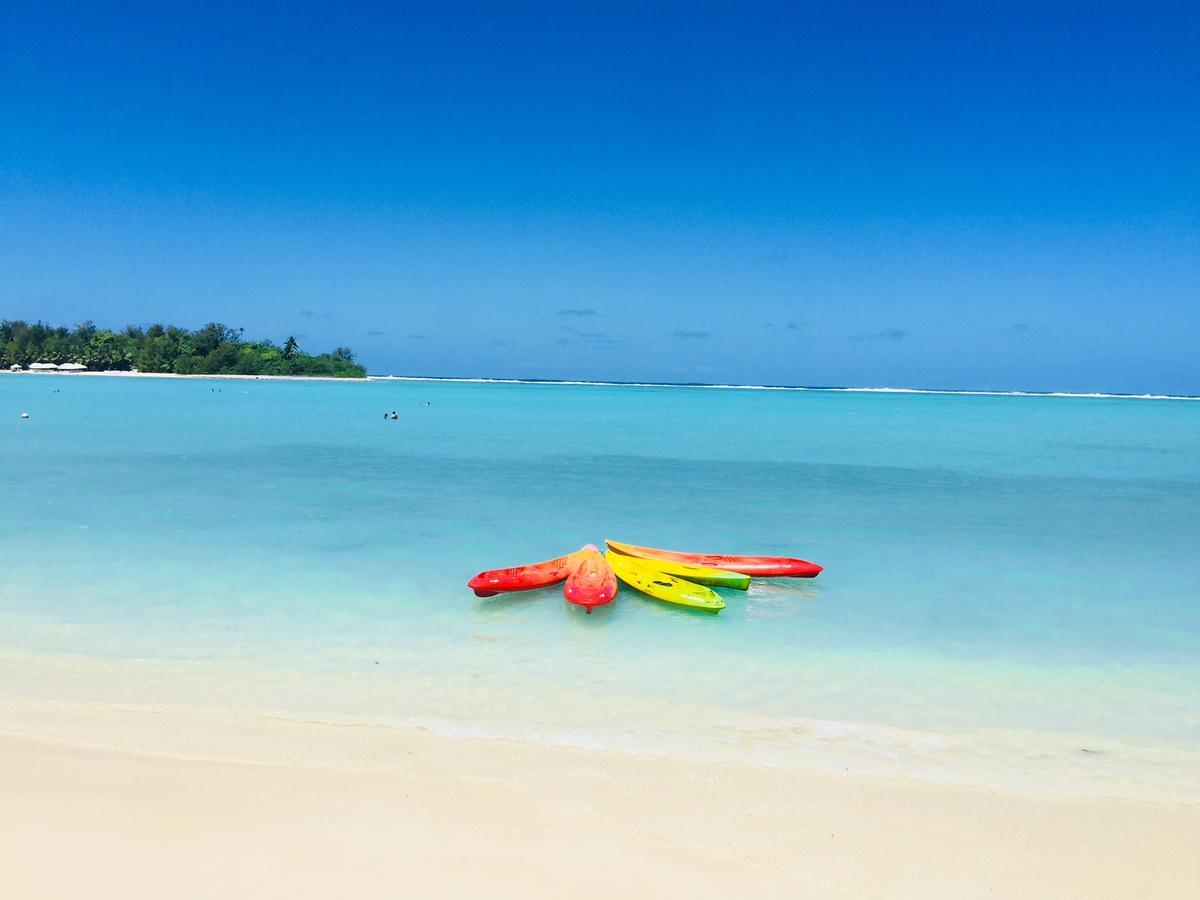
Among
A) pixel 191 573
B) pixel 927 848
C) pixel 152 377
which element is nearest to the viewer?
pixel 927 848

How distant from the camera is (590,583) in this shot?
6.97m

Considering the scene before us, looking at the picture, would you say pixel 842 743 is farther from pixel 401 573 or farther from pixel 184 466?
pixel 184 466

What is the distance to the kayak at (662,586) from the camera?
6.77 m

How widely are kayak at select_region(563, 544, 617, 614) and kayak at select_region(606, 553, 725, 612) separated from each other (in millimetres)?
171

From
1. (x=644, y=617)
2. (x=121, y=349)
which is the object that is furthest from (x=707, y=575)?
(x=121, y=349)

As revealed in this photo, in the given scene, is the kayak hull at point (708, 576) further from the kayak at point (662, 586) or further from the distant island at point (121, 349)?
the distant island at point (121, 349)

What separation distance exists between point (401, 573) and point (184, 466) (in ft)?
35.1

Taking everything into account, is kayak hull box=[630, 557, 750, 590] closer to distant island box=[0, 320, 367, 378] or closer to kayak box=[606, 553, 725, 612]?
kayak box=[606, 553, 725, 612]

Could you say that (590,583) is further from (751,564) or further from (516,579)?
(751,564)

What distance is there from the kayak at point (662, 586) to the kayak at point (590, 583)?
171mm

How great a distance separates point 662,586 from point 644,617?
466 mm

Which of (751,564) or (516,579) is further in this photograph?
(751,564)

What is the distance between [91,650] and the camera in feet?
18.3

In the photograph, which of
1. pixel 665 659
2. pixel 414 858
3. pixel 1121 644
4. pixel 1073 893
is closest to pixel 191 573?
pixel 665 659
